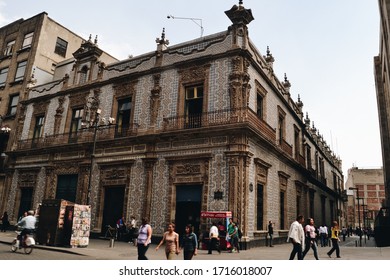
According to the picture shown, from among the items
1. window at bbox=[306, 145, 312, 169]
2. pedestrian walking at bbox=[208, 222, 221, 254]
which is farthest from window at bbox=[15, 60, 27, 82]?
window at bbox=[306, 145, 312, 169]

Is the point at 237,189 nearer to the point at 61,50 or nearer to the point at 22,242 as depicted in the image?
the point at 22,242

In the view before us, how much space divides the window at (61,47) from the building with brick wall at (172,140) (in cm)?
473

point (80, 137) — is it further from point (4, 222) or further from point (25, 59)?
point (25, 59)

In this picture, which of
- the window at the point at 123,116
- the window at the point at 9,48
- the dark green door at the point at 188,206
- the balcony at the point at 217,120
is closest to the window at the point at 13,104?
the window at the point at 9,48

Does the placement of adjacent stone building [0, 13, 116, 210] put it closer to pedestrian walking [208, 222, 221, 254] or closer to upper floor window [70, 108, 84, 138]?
upper floor window [70, 108, 84, 138]

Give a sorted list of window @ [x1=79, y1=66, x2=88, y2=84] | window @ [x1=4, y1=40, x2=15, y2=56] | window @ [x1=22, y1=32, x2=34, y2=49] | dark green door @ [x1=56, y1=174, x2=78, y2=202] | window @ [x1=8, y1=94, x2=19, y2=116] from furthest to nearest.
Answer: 1. window @ [x1=4, y1=40, x2=15, y2=56]
2. window @ [x1=22, y1=32, x2=34, y2=49]
3. window @ [x1=8, y1=94, x2=19, y2=116]
4. window @ [x1=79, y1=66, x2=88, y2=84]
5. dark green door @ [x1=56, y1=174, x2=78, y2=202]

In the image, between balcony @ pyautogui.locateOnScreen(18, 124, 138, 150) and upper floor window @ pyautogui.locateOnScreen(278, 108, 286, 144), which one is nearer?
balcony @ pyautogui.locateOnScreen(18, 124, 138, 150)

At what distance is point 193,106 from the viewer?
17.3 m

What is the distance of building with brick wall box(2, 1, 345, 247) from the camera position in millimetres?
15375

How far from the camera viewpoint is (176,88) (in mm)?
17672

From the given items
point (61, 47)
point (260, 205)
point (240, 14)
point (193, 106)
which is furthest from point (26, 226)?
point (61, 47)

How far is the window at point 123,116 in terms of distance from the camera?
1895 centimetres

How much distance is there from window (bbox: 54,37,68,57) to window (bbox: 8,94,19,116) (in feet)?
16.0

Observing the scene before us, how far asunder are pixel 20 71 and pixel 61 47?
3.82 meters
